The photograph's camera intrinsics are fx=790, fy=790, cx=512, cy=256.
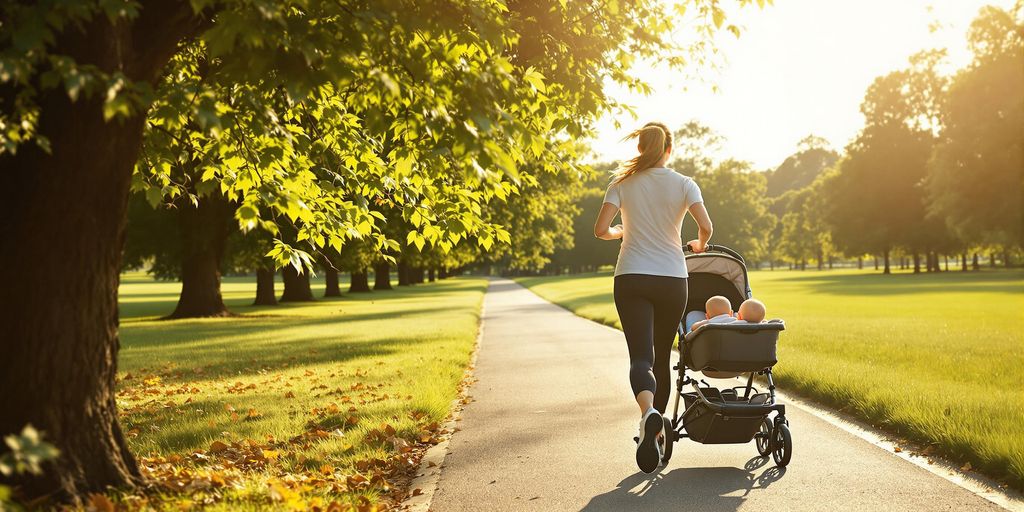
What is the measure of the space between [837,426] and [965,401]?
1.39 m

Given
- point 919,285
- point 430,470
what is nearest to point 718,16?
point 430,470

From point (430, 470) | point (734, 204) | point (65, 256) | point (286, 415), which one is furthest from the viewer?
point (734, 204)

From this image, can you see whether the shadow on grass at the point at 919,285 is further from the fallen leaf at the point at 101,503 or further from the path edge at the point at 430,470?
the fallen leaf at the point at 101,503

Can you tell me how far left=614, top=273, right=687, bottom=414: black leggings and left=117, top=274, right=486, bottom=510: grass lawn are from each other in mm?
Result: 1753

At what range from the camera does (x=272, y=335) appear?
19453 mm

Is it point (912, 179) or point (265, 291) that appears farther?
Result: point (912, 179)

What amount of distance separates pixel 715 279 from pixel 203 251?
23.1 m

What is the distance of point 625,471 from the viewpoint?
17.5ft

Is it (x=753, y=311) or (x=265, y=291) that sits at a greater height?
(x=753, y=311)

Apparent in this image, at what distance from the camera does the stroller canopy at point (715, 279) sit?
6.02 meters

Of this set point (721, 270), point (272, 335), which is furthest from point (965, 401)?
point (272, 335)

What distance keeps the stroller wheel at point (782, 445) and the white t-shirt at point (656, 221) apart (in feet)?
4.16

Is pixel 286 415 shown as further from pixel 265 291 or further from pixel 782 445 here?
pixel 265 291

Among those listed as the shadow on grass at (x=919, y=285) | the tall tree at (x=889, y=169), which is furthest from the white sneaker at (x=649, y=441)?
the tall tree at (x=889, y=169)
